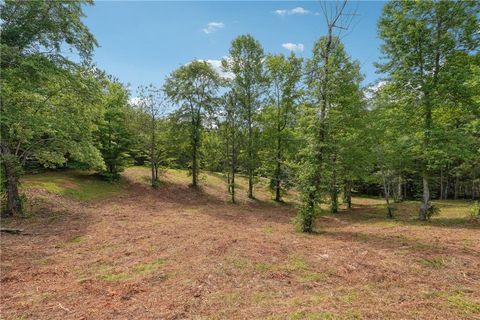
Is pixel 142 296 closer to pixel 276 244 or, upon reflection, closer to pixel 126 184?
pixel 276 244

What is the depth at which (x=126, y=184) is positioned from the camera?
2572 cm

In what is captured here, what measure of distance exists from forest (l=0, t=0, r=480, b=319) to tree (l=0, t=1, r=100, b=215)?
7 cm

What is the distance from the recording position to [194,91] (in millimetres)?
26891

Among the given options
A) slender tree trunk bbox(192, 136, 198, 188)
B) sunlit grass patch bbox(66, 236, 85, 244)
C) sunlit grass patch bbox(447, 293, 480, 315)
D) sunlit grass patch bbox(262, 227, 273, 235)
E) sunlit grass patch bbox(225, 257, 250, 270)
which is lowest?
sunlit grass patch bbox(262, 227, 273, 235)

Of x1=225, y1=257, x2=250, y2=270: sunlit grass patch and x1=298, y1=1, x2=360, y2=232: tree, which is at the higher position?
x1=298, y1=1, x2=360, y2=232: tree

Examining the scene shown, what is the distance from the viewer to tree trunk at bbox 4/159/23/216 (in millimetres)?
12375

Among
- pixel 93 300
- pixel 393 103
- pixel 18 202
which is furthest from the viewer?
pixel 393 103

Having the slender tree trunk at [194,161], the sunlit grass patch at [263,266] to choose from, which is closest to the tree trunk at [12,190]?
the sunlit grass patch at [263,266]

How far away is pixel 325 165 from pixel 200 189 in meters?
17.5

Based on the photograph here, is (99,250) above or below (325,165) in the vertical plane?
below

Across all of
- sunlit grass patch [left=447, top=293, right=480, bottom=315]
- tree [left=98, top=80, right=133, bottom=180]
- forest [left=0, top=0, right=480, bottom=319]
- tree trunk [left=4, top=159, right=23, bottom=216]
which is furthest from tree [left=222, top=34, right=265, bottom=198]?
sunlit grass patch [left=447, top=293, right=480, bottom=315]

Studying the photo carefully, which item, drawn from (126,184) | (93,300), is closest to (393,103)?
(93,300)

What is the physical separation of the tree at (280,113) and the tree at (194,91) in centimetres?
551

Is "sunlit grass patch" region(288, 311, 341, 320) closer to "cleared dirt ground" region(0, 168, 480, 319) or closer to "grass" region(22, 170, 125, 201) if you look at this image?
"cleared dirt ground" region(0, 168, 480, 319)
